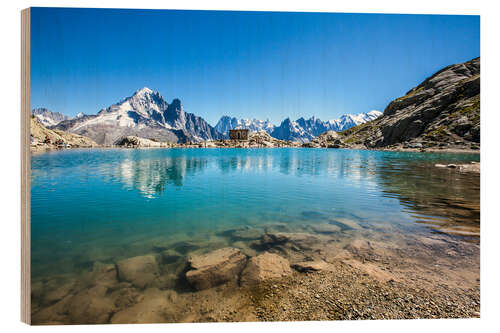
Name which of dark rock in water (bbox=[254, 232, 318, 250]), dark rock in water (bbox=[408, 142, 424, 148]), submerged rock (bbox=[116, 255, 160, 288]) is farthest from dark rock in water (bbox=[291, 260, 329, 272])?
dark rock in water (bbox=[408, 142, 424, 148])

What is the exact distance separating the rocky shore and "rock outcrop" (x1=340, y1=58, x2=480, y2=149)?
10788cm

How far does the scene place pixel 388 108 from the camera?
172000 mm

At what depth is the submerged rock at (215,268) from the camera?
23.5 ft

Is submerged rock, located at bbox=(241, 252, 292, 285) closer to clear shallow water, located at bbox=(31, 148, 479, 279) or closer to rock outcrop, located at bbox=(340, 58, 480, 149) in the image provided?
clear shallow water, located at bbox=(31, 148, 479, 279)

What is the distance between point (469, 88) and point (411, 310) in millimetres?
143580

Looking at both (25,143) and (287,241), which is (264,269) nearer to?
(287,241)

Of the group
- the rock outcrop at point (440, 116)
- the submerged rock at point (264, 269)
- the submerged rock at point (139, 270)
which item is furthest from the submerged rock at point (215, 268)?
the rock outcrop at point (440, 116)

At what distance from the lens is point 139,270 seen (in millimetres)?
8047

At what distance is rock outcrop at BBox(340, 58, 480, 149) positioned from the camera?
89.9 meters

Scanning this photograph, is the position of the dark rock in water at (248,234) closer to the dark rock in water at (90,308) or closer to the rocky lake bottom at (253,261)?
the rocky lake bottom at (253,261)

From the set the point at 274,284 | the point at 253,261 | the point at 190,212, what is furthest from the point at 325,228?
the point at 190,212

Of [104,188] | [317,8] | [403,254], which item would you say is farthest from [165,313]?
[104,188]

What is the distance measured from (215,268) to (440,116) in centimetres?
14402

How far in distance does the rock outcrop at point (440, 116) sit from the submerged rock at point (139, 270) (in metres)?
115
